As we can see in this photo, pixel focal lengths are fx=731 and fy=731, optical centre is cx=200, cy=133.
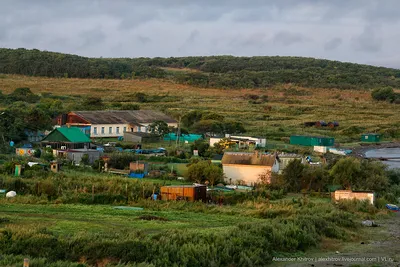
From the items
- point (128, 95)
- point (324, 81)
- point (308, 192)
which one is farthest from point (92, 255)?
point (324, 81)

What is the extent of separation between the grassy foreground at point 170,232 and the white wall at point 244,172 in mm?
4573

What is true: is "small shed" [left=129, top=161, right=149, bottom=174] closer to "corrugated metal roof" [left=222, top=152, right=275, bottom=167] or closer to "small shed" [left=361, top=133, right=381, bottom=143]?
"corrugated metal roof" [left=222, top=152, right=275, bottom=167]

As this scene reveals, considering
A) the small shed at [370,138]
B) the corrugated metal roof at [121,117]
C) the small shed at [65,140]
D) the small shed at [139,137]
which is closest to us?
the small shed at [65,140]

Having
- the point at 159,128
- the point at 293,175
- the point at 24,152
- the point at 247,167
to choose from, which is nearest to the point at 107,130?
the point at 159,128

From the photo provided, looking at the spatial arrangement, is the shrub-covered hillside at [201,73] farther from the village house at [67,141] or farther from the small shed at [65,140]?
the small shed at [65,140]

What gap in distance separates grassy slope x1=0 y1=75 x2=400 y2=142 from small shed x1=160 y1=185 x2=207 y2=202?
26732 mm

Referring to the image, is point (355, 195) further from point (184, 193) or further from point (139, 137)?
point (139, 137)

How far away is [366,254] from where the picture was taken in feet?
57.1

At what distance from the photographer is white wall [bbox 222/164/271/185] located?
28.9 m

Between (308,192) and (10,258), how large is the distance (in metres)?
16.2

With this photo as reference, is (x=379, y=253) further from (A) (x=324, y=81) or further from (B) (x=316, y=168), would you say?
(A) (x=324, y=81)

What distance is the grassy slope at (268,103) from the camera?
5953 cm

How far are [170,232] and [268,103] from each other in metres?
64.6

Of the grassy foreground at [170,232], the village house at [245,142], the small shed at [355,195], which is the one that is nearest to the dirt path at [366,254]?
the grassy foreground at [170,232]
